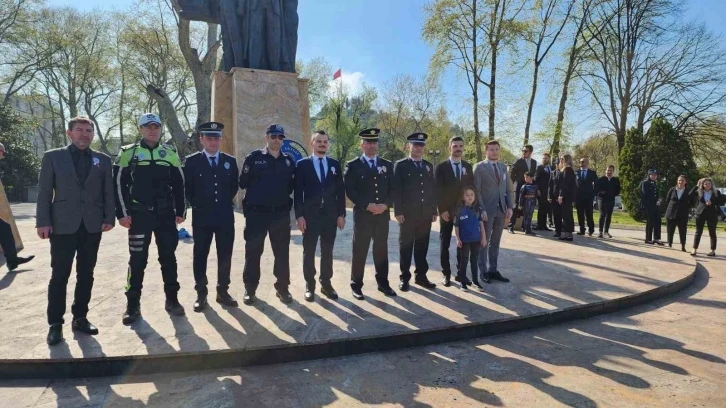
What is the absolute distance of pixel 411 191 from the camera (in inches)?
193

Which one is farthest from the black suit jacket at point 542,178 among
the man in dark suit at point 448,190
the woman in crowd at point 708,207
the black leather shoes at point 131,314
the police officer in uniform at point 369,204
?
the black leather shoes at point 131,314

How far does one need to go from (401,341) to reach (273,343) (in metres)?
1.06

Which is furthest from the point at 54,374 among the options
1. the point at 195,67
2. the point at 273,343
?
the point at 195,67

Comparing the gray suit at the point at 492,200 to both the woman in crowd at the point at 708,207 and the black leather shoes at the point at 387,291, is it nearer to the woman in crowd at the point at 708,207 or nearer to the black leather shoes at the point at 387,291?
the black leather shoes at the point at 387,291

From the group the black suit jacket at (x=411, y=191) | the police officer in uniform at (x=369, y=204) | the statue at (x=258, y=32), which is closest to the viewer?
the police officer in uniform at (x=369, y=204)

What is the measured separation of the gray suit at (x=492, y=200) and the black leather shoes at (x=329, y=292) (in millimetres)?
1964

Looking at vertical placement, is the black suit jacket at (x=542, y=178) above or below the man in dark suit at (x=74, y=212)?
above

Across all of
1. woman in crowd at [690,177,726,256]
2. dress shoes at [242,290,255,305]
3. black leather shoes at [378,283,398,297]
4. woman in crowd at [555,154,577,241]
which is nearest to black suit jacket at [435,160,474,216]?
black leather shoes at [378,283,398,297]

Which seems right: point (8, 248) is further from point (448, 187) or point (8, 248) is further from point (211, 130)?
point (448, 187)

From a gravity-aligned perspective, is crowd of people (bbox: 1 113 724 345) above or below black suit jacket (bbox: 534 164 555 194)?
below

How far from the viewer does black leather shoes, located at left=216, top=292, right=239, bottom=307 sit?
4.25 m

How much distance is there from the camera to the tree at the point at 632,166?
2033cm

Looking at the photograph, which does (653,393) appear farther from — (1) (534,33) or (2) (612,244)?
(1) (534,33)

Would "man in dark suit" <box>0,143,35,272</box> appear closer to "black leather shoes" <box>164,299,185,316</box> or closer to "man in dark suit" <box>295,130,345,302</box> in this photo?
"black leather shoes" <box>164,299,185,316</box>
